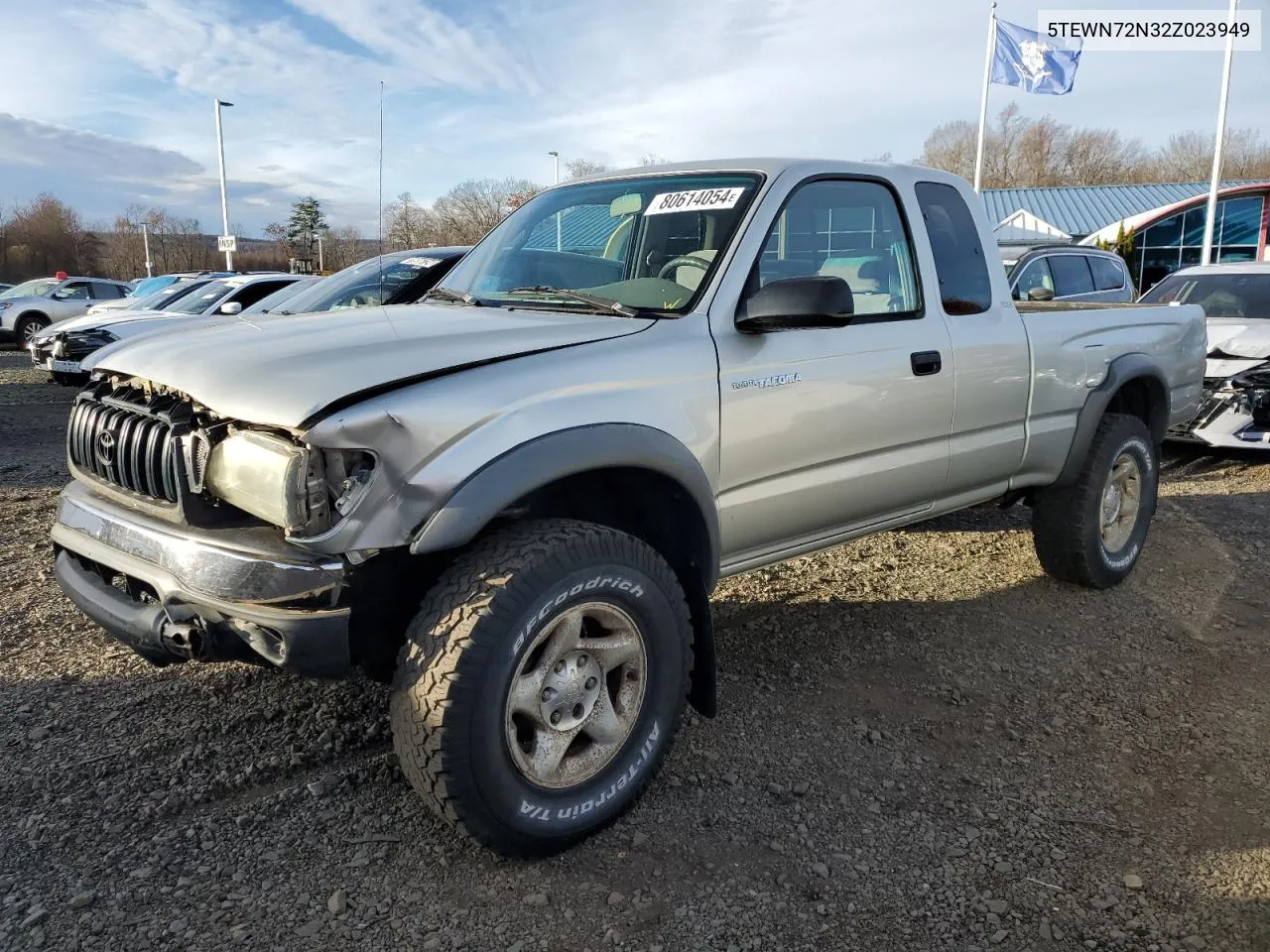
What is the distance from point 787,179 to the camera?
133 inches

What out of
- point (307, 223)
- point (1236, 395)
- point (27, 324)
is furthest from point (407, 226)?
point (27, 324)

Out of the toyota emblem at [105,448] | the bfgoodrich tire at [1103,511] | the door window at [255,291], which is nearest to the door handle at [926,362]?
the bfgoodrich tire at [1103,511]

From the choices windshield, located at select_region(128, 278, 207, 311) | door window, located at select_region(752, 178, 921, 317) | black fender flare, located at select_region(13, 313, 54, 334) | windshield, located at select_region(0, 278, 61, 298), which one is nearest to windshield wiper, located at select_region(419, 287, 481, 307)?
door window, located at select_region(752, 178, 921, 317)

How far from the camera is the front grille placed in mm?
2584

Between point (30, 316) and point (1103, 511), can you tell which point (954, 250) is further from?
point (30, 316)

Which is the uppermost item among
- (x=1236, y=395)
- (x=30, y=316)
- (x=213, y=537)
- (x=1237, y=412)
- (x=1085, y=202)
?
(x=1085, y=202)

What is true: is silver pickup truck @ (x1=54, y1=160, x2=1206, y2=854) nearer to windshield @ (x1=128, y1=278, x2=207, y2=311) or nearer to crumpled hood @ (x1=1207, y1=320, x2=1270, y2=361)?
crumpled hood @ (x1=1207, y1=320, x2=1270, y2=361)

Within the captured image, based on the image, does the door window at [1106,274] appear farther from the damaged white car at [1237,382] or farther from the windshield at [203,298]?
the windshield at [203,298]

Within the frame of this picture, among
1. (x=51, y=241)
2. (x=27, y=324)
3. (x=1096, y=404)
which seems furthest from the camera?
(x=51, y=241)

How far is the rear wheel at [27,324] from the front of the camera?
20797 millimetres

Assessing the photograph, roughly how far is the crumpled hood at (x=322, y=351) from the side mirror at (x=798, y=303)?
1.18 feet

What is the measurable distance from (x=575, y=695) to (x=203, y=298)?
39.7 ft

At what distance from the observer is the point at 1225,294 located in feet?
30.9

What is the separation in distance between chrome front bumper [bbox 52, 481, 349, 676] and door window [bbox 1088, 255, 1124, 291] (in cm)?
1157
